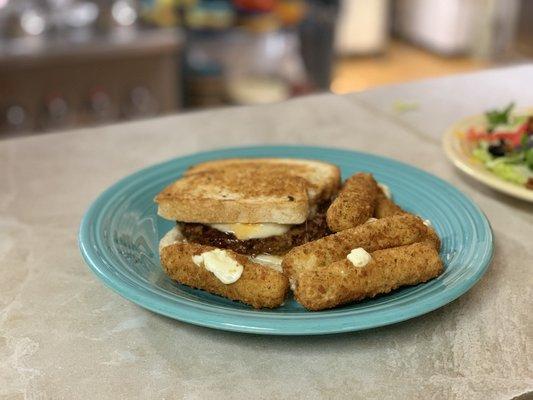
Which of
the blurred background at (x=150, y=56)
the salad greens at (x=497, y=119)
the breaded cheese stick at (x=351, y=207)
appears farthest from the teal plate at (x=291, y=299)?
the blurred background at (x=150, y=56)

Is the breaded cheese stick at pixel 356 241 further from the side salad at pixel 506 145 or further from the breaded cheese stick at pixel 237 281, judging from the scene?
the side salad at pixel 506 145

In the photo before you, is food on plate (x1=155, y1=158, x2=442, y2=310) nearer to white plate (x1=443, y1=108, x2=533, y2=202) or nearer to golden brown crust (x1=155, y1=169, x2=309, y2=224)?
golden brown crust (x1=155, y1=169, x2=309, y2=224)

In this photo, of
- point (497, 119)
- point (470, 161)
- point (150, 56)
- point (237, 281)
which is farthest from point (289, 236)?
point (150, 56)

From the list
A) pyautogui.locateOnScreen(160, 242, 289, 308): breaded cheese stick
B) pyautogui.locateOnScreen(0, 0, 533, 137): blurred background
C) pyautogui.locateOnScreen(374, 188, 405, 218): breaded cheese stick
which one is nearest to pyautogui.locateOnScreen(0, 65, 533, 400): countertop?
pyautogui.locateOnScreen(160, 242, 289, 308): breaded cheese stick

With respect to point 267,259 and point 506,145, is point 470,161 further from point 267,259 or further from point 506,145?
point 267,259

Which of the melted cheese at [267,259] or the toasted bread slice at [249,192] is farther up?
the toasted bread slice at [249,192]

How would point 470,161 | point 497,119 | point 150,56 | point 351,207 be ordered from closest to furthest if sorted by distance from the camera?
point 351,207, point 470,161, point 497,119, point 150,56

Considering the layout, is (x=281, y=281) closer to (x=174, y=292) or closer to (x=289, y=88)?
(x=174, y=292)
